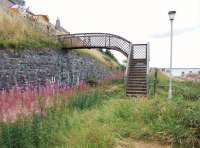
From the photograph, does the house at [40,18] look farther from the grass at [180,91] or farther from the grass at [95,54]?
the grass at [180,91]

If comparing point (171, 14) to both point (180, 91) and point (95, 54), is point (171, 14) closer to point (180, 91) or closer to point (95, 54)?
point (180, 91)

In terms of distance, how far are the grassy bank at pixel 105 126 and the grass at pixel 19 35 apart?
591 cm

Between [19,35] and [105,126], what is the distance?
9.75 metres

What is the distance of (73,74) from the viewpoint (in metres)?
21.6

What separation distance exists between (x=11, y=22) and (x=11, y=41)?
86.3 inches

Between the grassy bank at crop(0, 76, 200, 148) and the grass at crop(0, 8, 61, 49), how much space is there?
5.91 metres

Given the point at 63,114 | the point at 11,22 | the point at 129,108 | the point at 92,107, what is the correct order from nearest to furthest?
the point at 63,114 < the point at 129,108 < the point at 92,107 < the point at 11,22

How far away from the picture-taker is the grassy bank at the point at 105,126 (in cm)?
612

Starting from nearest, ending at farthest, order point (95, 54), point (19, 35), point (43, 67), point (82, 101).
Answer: point (82, 101) → point (19, 35) → point (43, 67) → point (95, 54)

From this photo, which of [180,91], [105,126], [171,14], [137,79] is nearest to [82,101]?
[105,126]

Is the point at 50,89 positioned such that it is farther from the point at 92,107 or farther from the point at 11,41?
Answer: the point at 11,41

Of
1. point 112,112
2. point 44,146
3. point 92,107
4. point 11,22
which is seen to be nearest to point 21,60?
point 11,22

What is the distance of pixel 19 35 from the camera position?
1594cm

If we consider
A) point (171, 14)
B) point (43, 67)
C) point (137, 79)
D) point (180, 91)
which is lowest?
point (180, 91)
